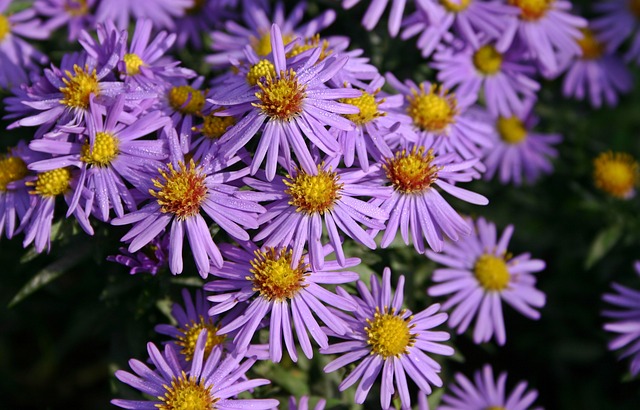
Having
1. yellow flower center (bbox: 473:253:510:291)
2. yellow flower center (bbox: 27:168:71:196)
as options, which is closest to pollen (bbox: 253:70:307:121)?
yellow flower center (bbox: 27:168:71:196)

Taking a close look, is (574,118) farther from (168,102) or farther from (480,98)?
(168,102)

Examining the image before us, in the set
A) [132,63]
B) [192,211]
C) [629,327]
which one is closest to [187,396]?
[192,211]

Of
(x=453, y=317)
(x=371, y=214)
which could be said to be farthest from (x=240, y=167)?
(x=453, y=317)

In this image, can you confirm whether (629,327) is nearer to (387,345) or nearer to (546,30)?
(387,345)

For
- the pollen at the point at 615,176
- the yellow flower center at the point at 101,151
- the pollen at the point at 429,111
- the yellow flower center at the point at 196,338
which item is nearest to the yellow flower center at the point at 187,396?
the yellow flower center at the point at 196,338

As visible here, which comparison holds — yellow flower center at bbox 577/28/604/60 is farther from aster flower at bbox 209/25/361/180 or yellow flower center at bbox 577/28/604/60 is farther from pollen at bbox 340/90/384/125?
aster flower at bbox 209/25/361/180

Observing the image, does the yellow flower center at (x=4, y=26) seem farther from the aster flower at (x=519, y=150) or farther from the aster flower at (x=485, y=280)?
the aster flower at (x=519, y=150)
